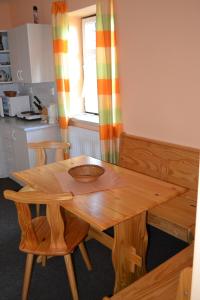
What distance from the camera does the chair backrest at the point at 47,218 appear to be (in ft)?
5.64

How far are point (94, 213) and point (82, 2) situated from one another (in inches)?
101

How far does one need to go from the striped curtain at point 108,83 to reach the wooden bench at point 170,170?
0.17 meters

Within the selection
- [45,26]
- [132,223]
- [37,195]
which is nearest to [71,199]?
[37,195]

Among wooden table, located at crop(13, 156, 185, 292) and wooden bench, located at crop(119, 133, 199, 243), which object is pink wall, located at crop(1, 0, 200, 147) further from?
wooden table, located at crop(13, 156, 185, 292)

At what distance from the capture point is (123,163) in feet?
9.82

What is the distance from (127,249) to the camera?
1.93m

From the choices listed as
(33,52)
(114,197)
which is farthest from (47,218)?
(33,52)

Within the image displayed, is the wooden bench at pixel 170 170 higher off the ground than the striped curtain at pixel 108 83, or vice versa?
the striped curtain at pixel 108 83

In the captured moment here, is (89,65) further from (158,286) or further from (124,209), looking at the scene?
(158,286)

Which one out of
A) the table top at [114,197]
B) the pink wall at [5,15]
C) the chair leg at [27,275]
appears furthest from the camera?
→ the pink wall at [5,15]

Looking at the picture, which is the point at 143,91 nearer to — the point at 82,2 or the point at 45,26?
→ the point at 82,2

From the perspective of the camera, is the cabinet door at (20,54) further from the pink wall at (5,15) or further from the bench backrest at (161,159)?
the bench backrest at (161,159)

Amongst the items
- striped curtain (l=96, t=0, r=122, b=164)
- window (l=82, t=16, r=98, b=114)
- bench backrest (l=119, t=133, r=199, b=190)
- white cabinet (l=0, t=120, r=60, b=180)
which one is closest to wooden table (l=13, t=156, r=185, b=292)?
bench backrest (l=119, t=133, r=199, b=190)

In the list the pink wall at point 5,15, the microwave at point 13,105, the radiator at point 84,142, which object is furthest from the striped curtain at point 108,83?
the pink wall at point 5,15
